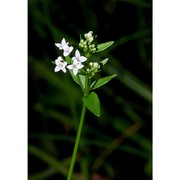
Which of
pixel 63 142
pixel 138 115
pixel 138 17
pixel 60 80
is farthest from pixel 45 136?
pixel 138 17

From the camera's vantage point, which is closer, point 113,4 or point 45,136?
point 45,136

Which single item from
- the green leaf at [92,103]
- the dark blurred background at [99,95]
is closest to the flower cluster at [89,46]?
the green leaf at [92,103]

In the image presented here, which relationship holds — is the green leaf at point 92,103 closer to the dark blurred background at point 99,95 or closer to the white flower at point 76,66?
the white flower at point 76,66

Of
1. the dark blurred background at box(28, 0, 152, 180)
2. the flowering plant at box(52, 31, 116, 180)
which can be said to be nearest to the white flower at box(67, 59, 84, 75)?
the flowering plant at box(52, 31, 116, 180)

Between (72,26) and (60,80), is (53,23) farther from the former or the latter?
(60,80)

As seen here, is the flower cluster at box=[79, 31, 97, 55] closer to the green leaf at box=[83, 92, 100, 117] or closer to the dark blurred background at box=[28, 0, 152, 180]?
→ the green leaf at box=[83, 92, 100, 117]
